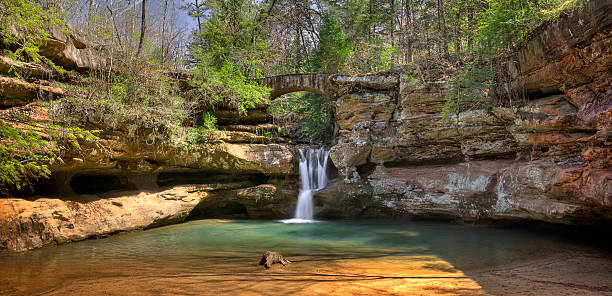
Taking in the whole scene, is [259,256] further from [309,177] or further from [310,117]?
[310,117]

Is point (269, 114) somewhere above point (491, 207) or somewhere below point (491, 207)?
above

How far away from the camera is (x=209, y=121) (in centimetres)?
1174

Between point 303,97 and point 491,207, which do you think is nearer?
point 491,207

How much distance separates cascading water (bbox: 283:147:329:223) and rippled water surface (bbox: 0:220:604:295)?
233 centimetres

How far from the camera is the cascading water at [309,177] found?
12.0 metres

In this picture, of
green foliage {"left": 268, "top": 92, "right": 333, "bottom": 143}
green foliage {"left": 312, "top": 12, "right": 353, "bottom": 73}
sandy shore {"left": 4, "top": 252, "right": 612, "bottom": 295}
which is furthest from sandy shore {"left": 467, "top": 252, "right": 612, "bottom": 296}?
green foliage {"left": 312, "top": 12, "right": 353, "bottom": 73}

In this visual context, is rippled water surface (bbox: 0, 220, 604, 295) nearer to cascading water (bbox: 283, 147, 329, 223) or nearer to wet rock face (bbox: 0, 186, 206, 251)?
wet rock face (bbox: 0, 186, 206, 251)

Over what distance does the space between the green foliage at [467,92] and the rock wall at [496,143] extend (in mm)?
290

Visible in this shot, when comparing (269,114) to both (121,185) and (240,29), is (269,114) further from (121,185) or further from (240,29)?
(121,185)

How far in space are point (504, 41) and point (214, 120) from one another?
10.4 metres

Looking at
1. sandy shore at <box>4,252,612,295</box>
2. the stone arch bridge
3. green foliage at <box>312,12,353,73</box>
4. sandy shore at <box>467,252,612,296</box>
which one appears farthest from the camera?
green foliage at <box>312,12,353,73</box>

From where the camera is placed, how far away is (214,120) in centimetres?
Result: 1191

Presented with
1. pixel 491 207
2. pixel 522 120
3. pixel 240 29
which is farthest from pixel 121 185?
pixel 522 120

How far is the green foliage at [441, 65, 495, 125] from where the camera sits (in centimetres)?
952
